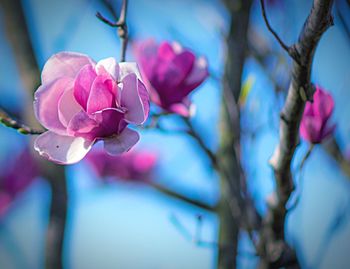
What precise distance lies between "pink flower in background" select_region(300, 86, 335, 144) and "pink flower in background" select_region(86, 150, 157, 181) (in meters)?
1.15

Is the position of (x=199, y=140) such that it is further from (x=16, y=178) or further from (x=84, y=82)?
(x=16, y=178)

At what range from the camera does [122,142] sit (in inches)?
26.1

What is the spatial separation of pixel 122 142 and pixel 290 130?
0.83 ft

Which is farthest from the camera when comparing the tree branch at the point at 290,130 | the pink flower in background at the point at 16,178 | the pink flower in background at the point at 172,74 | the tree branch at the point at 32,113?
the pink flower in background at the point at 16,178

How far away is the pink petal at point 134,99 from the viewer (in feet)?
2.10

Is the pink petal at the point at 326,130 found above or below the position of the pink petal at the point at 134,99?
below

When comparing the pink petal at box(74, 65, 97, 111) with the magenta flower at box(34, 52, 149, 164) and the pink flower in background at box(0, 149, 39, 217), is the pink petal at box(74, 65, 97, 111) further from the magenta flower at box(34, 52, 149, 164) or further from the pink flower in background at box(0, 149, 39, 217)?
the pink flower in background at box(0, 149, 39, 217)

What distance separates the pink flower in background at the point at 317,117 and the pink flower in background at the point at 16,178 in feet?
4.55

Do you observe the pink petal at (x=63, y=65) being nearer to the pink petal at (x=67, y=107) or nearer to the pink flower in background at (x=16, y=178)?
the pink petal at (x=67, y=107)

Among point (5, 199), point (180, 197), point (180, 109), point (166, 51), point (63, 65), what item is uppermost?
point (63, 65)

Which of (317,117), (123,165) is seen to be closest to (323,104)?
(317,117)

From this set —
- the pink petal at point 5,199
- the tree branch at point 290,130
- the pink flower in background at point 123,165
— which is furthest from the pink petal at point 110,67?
the pink petal at point 5,199

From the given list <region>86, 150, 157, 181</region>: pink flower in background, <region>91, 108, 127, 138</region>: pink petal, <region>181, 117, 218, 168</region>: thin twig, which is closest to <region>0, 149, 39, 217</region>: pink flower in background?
<region>86, 150, 157, 181</region>: pink flower in background

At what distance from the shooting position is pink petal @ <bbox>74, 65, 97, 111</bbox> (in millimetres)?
639
